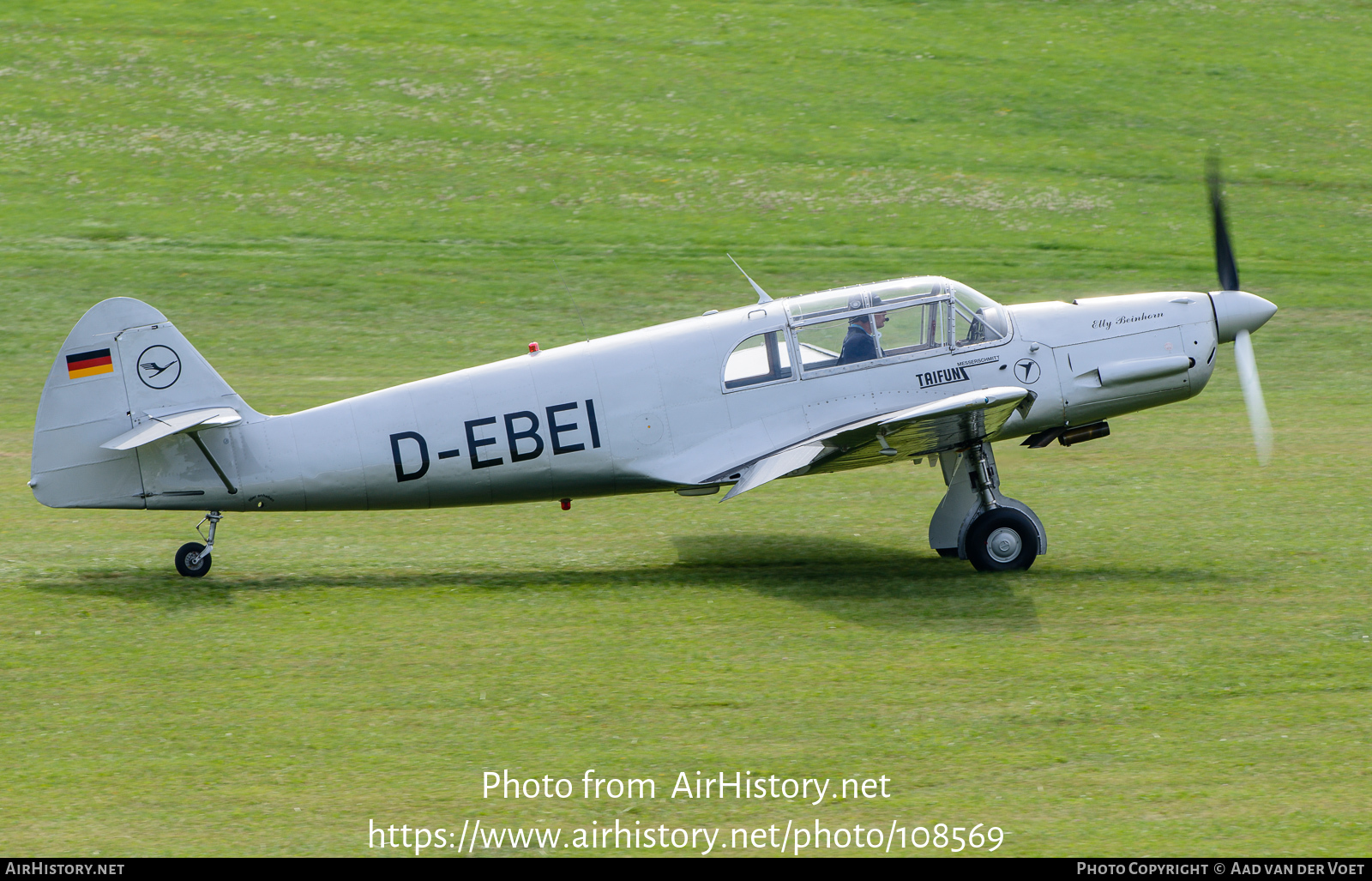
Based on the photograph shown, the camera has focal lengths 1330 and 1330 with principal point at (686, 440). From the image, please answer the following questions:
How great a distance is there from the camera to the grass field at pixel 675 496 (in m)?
7.68

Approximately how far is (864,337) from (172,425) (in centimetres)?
576

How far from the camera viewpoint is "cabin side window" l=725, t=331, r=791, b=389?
1148 centimetres

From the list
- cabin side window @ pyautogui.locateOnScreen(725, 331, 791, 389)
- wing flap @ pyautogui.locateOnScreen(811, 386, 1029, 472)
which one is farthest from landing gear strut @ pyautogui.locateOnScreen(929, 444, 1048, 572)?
cabin side window @ pyautogui.locateOnScreen(725, 331, 791, 389)

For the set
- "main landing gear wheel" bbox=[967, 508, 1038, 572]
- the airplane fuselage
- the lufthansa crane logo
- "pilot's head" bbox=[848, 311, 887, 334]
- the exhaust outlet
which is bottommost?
"main landing gear wheel" bbox=[967, 508, 1038, 572]

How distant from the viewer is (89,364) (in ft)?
35.2

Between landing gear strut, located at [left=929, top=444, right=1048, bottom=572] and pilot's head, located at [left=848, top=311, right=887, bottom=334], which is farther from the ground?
pilot's head, located at [left=848, top=311, right=887, bottom=334]

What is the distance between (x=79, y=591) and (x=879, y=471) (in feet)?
27.9

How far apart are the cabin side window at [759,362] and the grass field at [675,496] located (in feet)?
5.50

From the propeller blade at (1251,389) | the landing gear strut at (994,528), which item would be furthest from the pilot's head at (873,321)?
the propeller blade at (1251,389)

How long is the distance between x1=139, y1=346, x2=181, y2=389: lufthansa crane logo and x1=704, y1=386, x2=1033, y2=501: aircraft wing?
4494mm

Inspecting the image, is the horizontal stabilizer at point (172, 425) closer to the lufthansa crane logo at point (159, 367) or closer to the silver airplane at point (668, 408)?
the silver airplane at point (668, 408)

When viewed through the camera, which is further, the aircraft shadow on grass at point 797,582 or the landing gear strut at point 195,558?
the landing gear strut at point 195,558

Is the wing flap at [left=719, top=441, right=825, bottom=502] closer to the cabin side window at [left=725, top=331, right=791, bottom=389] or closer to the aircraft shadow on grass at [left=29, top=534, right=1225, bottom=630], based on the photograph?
the cabin side window at [left=725, top=331, right=791, bottom=389]
